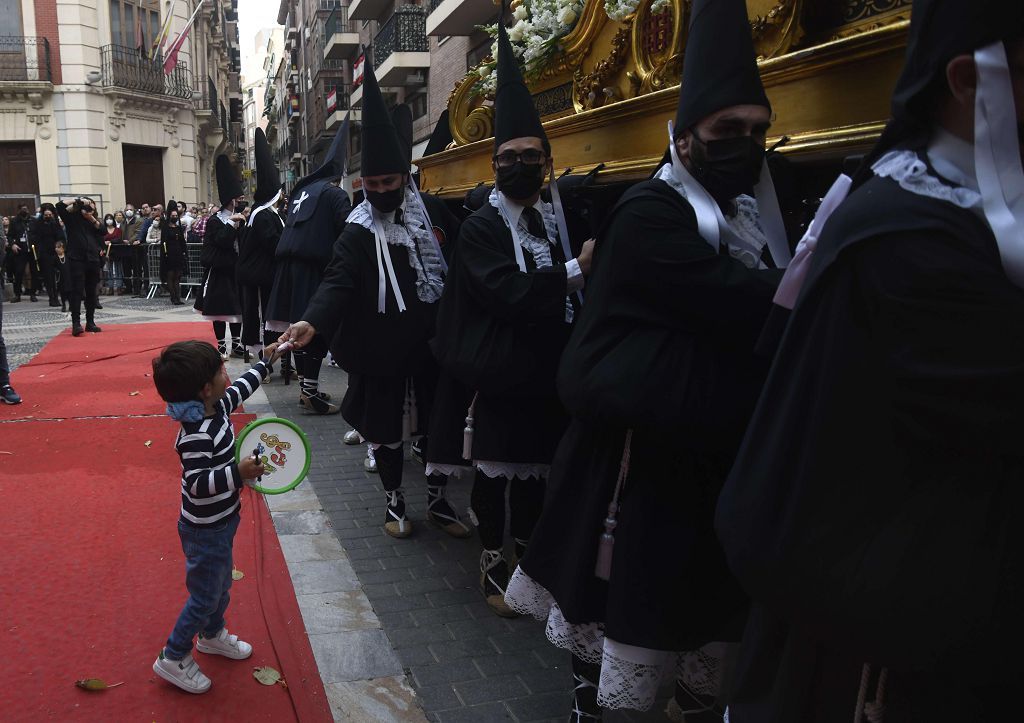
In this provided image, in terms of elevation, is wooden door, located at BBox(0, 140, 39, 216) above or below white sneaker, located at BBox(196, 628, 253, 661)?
above

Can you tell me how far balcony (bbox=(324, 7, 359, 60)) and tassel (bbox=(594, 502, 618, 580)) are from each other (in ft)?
125

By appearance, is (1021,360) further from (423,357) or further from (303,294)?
(303,294)

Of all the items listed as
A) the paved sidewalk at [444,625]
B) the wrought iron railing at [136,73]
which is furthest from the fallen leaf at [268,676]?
the wrought iron railing at [136,73]

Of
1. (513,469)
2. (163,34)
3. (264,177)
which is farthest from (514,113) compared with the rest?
(163,34)

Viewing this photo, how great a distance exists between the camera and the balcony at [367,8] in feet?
97.8

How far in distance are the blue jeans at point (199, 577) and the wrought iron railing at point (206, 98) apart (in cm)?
3147

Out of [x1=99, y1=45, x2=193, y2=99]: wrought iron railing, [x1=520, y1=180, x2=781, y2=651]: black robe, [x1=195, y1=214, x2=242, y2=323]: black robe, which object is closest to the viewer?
[x1=520, y1=180, x2=781, y2=651]: black robe

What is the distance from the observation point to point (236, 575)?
161 inches

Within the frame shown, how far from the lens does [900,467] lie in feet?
4.42

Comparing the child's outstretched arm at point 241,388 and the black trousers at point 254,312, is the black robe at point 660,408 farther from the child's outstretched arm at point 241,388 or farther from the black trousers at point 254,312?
the black trousers at point 254,312

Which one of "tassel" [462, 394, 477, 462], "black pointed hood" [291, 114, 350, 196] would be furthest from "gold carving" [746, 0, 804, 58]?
"black pointed hood" [291, 114, 350, 196]

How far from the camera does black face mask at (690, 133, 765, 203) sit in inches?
91.6

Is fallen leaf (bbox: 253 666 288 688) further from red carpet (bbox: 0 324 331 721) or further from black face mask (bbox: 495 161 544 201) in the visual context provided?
black face mask (bbox: 495 161 544 201)

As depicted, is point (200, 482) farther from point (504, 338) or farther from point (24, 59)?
point (24, 59)
